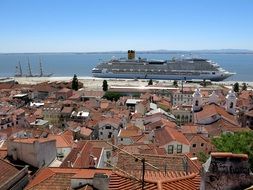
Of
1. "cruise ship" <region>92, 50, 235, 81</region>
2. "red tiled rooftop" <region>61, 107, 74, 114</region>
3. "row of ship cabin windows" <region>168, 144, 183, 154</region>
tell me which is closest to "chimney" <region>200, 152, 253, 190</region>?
"row of ship cabin windows" <region>168, 144, 183, 154</region>

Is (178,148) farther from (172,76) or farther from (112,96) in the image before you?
(172,76)

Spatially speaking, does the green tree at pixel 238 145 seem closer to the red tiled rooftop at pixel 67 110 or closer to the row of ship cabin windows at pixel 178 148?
the row of ship cabin windows at pixel 178 148

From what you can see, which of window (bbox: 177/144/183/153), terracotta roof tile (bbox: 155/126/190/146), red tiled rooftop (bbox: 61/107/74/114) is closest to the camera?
window (bbox: 177/144/183/153)

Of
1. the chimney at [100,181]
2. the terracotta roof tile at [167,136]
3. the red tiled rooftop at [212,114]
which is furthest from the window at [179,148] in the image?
the chimney at [100,181]

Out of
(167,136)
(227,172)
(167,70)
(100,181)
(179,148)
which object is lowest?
(167,70)

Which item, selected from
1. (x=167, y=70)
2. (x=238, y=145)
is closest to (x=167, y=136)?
(x=238, y=145)

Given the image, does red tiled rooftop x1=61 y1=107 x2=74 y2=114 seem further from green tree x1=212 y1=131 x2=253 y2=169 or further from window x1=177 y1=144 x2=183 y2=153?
green tree x1=212 y1=131 x2=253 y2=169
